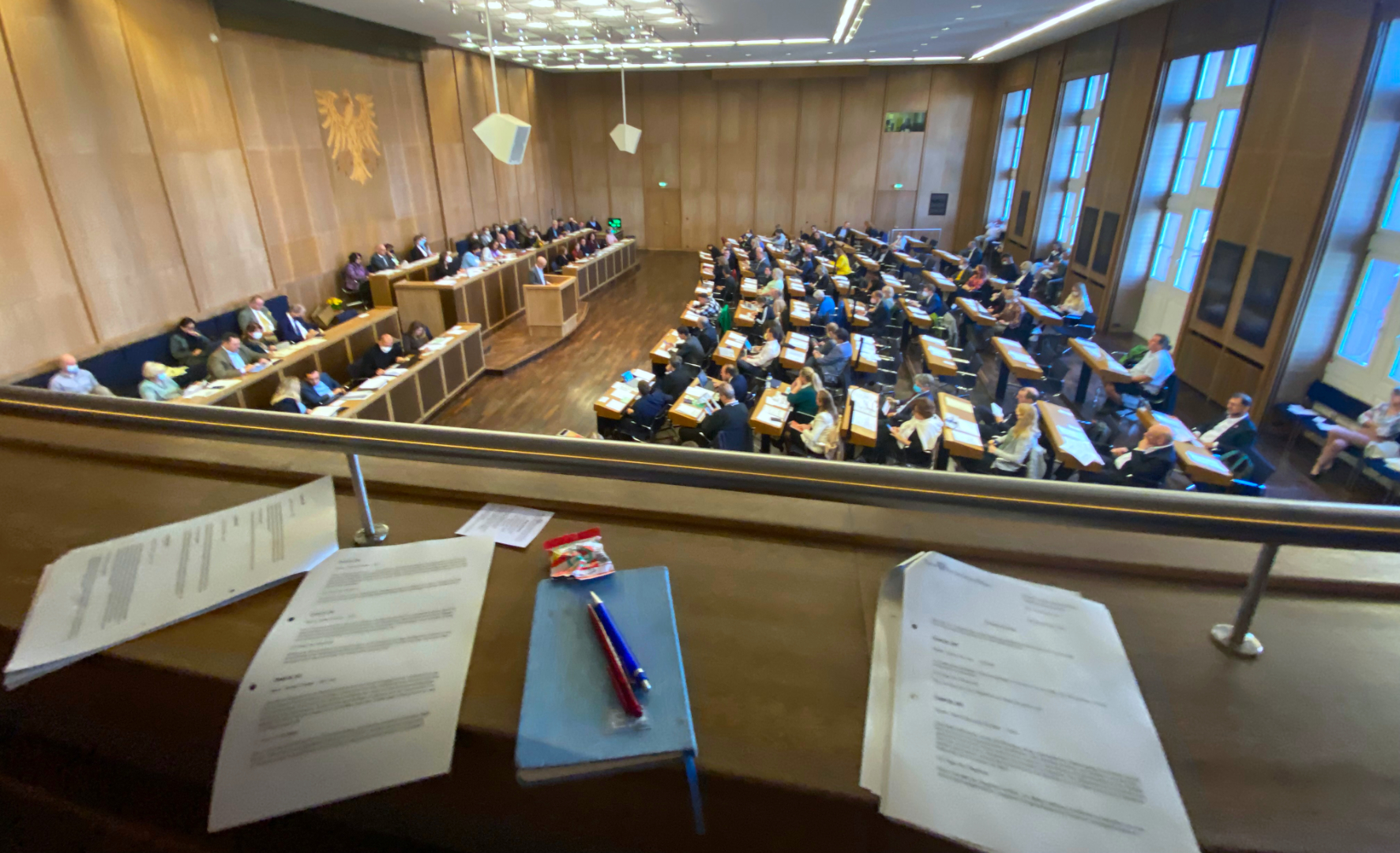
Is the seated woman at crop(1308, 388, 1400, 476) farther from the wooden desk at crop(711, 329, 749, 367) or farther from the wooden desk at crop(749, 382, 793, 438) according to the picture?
the wooden desk at crop(711, 329, 749, 367)

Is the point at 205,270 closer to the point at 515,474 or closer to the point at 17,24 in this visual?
the point at 17,24

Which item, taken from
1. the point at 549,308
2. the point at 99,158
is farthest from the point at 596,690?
the point at 549,308

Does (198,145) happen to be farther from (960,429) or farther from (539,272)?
(960,429)

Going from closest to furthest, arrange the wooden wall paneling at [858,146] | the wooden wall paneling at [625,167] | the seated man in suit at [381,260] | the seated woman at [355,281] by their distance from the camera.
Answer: the seated woman at [355,281], the seated man in suit at [381,260], the wooden wall paneling at [858,146], the wooden wall paneling at [625,167]

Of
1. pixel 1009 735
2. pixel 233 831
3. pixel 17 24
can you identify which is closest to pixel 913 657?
pixel 1009 735

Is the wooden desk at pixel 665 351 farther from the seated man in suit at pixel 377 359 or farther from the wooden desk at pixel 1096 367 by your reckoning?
the wooden desk at pixel 1096 367

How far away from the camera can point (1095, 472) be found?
5703mm

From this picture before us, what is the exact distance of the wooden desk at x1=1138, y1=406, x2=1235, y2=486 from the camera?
5273 mm

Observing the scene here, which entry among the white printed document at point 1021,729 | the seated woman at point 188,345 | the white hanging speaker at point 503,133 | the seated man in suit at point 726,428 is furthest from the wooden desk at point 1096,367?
the seated woman at point 188,345

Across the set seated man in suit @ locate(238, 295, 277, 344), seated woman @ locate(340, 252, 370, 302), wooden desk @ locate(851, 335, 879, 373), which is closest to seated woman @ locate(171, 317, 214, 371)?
seated man in suit @ locate(238, 295, 277, 344)

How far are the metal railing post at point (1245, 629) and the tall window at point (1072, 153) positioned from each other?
14.3 m

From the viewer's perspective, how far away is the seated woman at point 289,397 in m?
6.74

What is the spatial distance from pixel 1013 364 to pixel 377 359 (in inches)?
303

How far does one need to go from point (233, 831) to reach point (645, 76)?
21.2 metres
